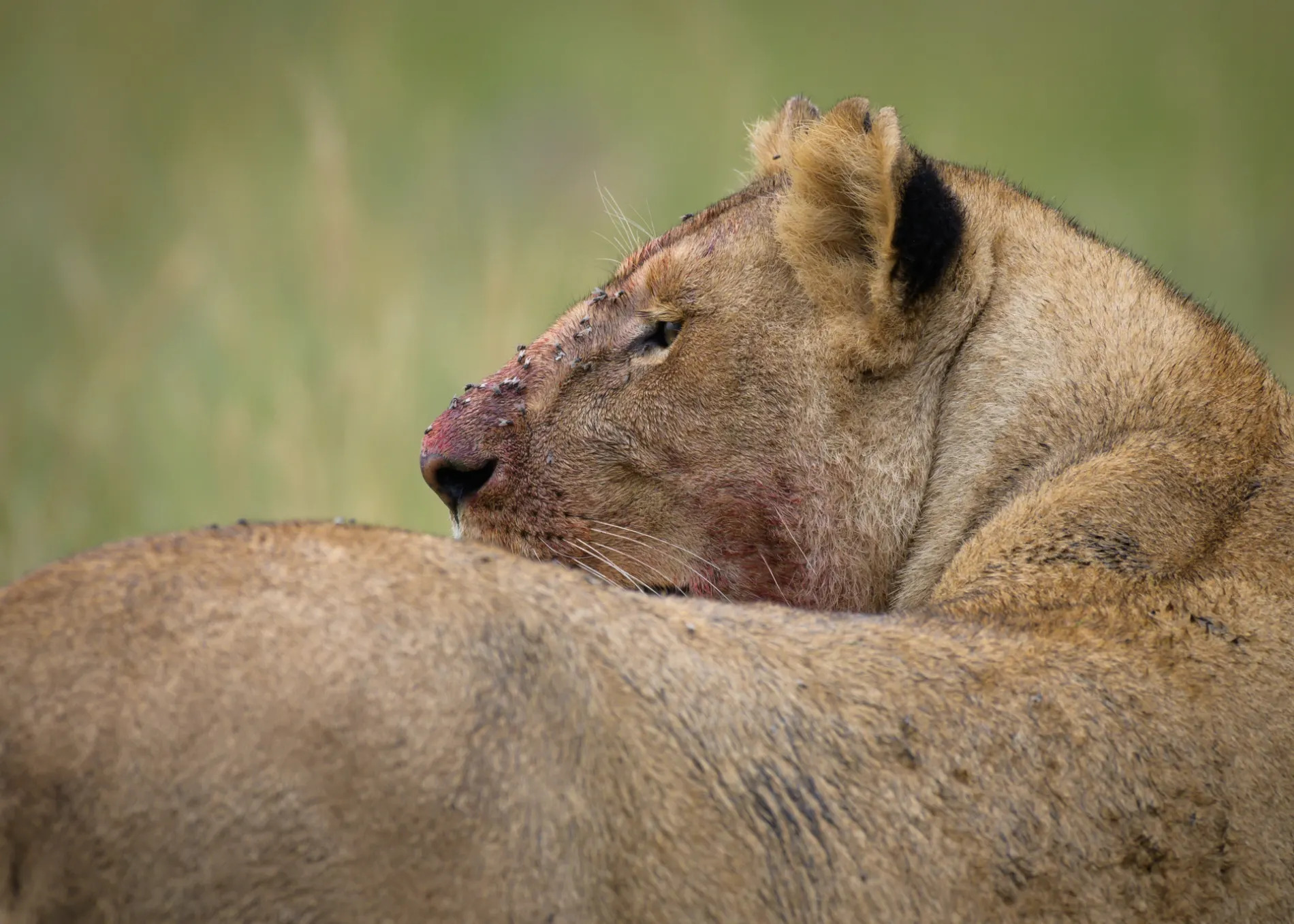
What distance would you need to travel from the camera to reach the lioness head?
346cm

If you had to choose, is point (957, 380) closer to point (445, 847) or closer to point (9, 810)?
point (445, 847)

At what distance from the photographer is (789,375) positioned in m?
3.57

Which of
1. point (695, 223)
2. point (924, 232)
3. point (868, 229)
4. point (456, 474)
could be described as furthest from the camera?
point (695, 223)

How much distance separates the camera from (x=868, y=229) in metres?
3.53

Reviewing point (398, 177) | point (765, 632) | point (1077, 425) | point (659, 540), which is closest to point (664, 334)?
point (659, 540)

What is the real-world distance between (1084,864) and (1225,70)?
7327mm

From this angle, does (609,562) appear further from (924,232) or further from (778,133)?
(778,133)

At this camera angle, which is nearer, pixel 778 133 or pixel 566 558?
pixel 566 558

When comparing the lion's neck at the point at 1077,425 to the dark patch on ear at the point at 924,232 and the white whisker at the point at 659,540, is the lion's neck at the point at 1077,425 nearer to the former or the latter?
the dark patch on ear at the point at 924,232

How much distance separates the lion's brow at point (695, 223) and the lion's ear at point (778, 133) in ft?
0.25

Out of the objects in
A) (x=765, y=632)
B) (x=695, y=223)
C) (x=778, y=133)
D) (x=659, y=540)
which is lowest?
(x=765, y=632)

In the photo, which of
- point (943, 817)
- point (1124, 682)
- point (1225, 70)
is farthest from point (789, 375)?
point (1225, 70)

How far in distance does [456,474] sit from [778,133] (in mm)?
1352

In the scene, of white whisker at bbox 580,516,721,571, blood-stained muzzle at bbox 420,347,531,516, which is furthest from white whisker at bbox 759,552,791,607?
blood-stained muzzle at bbox 420,347,531,516
